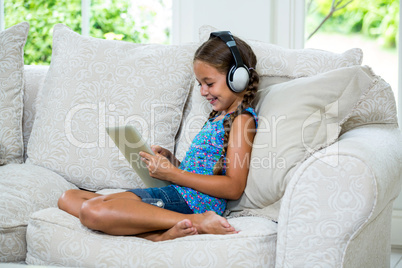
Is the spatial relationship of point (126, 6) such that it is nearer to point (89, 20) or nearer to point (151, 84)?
point (89, 20)

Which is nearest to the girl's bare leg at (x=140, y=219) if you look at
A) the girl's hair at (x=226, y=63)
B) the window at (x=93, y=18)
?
the girl's hair at (x=226, y=63)

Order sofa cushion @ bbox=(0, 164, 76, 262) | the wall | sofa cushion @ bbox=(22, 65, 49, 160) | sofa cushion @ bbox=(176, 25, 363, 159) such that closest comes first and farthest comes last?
sofa cushion @ bbox=(0, 164, 76, 262) → sofa cushion @ bbox=(176, 25, 363, 159) → sofa cushion @ bbox=(22, 65, 49, 160) → the wall

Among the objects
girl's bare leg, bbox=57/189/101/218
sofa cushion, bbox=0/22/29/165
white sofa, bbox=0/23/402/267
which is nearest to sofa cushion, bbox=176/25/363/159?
white sofa, bbox=0/23/402/267

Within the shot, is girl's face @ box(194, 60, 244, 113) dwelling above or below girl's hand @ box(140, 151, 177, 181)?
above

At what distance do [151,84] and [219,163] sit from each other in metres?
0.45

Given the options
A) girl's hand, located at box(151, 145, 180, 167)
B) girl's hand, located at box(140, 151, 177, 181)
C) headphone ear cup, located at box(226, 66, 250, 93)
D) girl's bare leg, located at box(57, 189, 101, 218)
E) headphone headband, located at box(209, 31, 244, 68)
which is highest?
headphone headband, located at box(209, 31, 244, 68)

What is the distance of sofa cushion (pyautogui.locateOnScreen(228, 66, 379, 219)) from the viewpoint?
4.46ft

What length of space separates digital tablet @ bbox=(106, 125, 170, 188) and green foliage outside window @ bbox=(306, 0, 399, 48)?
1.26m

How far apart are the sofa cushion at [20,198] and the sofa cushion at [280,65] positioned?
462 mm

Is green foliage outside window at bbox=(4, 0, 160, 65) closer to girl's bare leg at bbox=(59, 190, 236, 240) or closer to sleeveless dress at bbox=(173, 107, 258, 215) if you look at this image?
sleeveless dress at bbox=(173, 107, 258, 215)

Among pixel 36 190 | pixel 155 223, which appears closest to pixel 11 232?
pixel 36 190

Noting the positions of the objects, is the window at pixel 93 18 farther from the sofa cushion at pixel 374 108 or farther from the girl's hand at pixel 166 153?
the sofa cushion at pixel 374 108

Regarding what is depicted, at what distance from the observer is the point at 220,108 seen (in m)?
1.62

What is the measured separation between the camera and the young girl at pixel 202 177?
1.33m
